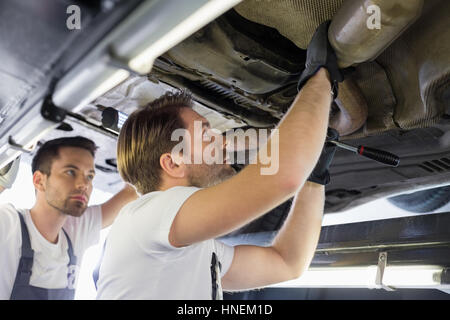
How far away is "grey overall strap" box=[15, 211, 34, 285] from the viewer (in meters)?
1.45

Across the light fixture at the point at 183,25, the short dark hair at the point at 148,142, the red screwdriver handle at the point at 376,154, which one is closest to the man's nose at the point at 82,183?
the short dark hair at the point at 148,142

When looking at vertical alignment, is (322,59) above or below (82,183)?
below

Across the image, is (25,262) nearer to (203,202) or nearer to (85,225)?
(85,225)

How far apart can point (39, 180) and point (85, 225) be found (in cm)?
24

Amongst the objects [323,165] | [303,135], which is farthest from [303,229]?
[303,135]

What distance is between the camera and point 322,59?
830 mm

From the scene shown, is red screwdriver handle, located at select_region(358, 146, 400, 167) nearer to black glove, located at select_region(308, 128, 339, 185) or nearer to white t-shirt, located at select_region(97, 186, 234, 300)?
black glove, located at select_region(308, 128, 339, 185)

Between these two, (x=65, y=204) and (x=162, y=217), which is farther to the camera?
(x=65, y=204)

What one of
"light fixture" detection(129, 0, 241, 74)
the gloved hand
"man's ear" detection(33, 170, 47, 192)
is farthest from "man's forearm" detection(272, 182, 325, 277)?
"man's ear" detection(33, 170, 47, 192)

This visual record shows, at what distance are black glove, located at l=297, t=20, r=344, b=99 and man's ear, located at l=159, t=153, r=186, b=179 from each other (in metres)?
0.29
